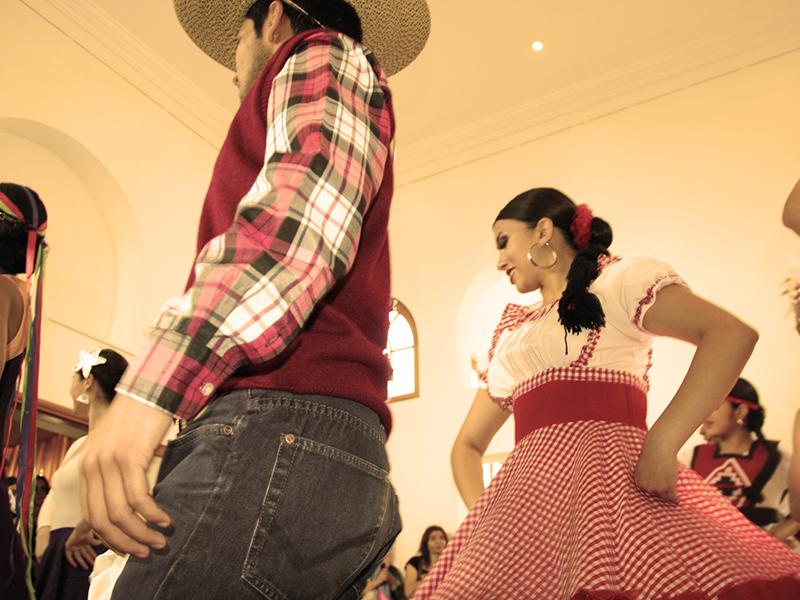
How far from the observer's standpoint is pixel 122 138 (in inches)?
231

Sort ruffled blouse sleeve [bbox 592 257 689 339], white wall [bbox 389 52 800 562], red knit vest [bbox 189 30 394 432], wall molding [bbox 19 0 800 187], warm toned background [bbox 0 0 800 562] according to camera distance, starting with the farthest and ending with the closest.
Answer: wall molding [bbox 19 0 800 187] → warm toned background [bbox 0 0 800 562] → white wall [bbox 389 52 800 562] → ruffled blouse sleeve [bbox 592 257 689 339] → red knit vest [bbox 189 30 394 432]

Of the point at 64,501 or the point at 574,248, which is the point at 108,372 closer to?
the point at 64,501

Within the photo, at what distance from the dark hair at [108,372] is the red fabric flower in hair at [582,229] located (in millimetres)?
2178

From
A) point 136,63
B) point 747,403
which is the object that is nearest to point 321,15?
point 747,403

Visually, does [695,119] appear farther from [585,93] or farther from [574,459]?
[574,459]

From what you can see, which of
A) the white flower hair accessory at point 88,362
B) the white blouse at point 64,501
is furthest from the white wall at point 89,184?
the white blouse at point 64,501

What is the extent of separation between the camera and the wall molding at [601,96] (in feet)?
18.7

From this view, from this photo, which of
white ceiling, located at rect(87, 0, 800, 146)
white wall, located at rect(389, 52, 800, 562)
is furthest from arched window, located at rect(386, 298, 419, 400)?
white ceiling, located at rect(87, 0, 800, 146)

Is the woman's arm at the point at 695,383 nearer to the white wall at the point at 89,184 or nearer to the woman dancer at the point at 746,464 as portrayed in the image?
the woman dancer at the point at 746,464

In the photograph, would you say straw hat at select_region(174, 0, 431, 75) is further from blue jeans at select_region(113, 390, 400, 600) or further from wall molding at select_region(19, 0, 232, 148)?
wall molding at select_region(19, 0, 232, 148)

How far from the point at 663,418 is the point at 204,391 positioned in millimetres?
992

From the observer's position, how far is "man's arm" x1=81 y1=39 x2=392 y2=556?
0.72m

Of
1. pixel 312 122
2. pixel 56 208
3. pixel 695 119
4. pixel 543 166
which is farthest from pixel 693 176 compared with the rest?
pixel 312 122

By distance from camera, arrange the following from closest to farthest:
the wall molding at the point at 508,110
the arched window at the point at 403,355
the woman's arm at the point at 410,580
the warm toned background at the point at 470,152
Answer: the warm toned background at the point at 470,152 → the woman's arm at the point at 410,580 → the wall molding at the point at 508,110 → the arched window at the point at 403,355
